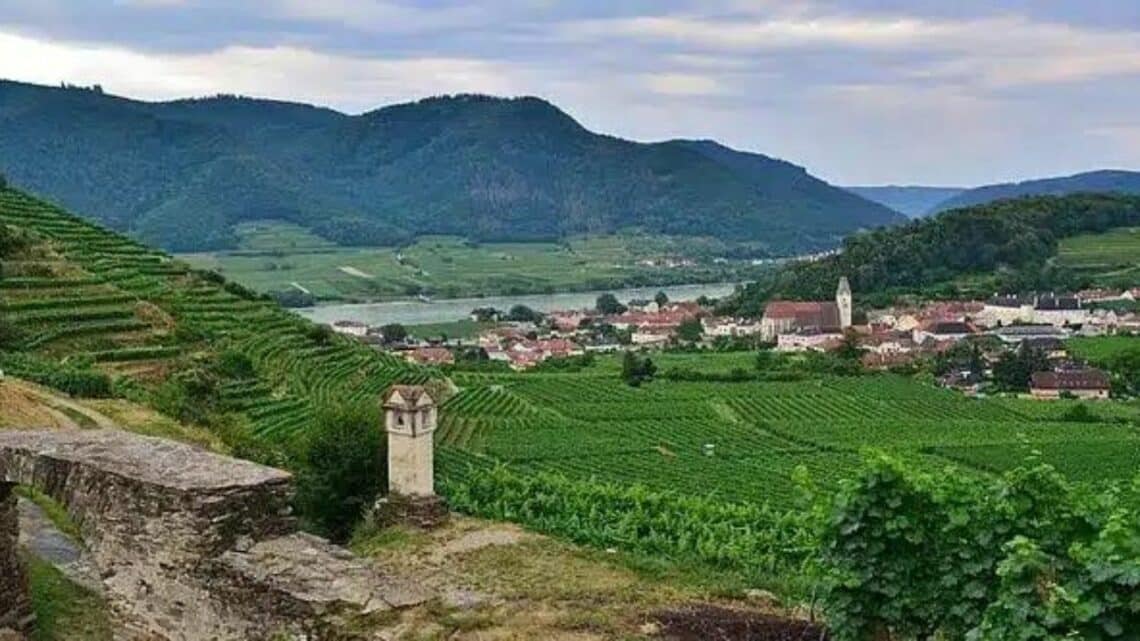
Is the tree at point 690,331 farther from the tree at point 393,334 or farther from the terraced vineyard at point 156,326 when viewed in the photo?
the terraced vineyard at point 156,326

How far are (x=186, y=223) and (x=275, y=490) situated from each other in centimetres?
19603

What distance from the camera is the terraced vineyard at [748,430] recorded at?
139 ft

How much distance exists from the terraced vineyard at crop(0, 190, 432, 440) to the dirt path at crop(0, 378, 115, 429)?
14.9ft

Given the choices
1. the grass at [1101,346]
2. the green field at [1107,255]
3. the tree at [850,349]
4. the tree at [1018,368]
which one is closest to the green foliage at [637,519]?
the tree at [1018,368]

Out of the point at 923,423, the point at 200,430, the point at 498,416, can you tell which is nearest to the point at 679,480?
the point at 498,416

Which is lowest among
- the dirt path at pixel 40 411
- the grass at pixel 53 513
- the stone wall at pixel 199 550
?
the grass at pixel 53 513

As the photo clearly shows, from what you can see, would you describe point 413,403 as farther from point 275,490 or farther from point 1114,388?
point 1114,388

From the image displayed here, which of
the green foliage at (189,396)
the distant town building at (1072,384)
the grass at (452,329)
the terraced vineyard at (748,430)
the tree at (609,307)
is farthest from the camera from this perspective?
the tree at (609,307)

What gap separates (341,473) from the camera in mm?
21797

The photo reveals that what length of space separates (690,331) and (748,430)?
166 ft

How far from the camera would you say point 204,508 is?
952cm

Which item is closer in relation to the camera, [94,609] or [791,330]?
[94,609]

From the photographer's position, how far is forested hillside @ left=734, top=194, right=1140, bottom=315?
118750 mm

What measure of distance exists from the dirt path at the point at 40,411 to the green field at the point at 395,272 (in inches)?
4593
